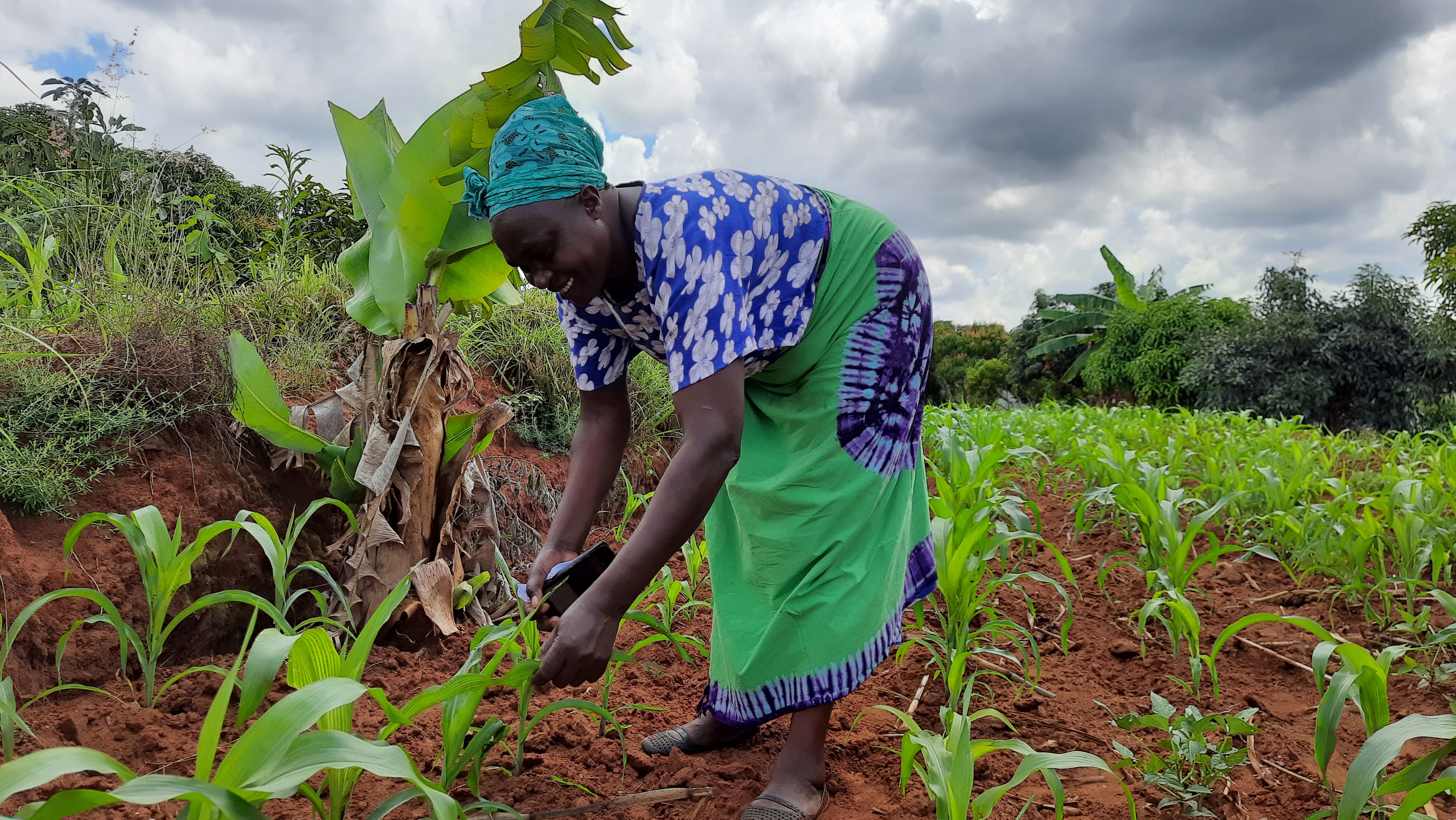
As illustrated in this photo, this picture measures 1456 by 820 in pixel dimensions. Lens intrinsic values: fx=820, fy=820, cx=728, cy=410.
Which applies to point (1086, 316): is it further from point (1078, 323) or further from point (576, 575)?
point (576, 575)

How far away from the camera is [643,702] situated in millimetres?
2113

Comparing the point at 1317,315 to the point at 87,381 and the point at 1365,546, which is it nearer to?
the point at 1365,546

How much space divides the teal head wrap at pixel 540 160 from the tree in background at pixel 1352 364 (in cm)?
1531

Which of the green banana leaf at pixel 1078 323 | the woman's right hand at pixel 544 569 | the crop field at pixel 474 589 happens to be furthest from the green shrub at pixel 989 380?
the woman's right hand at pixel 544 569

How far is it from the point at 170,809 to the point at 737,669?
3.46 feet

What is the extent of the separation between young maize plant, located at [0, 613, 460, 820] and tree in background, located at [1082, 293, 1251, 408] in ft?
60.1

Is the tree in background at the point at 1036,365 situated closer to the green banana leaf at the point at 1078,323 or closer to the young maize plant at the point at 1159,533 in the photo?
the green banana leaf at the point at 1078,323

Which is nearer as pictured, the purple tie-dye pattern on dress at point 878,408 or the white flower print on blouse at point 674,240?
the white flower print on blouse at point 674,240

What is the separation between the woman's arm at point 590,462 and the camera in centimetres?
180

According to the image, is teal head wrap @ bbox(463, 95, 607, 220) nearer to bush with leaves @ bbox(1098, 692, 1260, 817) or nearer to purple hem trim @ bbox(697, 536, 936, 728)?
purple hem trim @ bbox(697, 536, 936, 728)

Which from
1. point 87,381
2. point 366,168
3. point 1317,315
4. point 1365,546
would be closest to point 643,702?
point 366,168

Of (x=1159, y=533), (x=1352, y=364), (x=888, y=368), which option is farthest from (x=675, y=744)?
(x=1352, y=364)

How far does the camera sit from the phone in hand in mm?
1496

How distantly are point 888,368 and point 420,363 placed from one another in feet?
4.86
